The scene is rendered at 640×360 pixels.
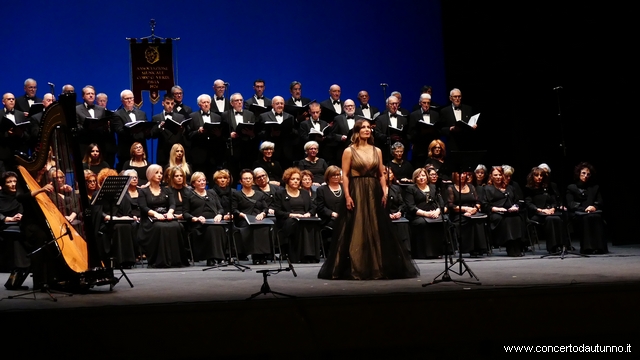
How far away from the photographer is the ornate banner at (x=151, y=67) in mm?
11344

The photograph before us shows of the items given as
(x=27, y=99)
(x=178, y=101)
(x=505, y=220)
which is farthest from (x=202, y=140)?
(x=505, y=220)

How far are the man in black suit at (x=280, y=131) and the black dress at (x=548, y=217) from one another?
123 inches

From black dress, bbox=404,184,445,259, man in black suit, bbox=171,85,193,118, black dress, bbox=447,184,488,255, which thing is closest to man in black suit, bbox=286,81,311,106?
man in black suit, bbox=171,85,193,118

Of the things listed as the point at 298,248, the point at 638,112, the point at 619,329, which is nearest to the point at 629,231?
the point at 638,112

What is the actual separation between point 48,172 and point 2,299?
1.02 metres

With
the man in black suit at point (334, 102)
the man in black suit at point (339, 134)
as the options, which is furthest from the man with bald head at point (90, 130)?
the man in black suit at point (334, 102)

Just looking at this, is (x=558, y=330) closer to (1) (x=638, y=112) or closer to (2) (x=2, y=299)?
(2) (x=2, y=299)

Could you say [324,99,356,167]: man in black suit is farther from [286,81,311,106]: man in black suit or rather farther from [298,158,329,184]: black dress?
[286,81,311,106]: man in black suit

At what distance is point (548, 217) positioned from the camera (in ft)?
31.5

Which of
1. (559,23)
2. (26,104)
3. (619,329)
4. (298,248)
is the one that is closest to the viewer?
(619,329)

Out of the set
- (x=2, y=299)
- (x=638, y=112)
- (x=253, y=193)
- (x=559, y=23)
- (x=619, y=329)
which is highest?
(x=559, y=23)

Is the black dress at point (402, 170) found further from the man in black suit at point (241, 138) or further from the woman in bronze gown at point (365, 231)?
the woman in bronze gown at point (365, 231)

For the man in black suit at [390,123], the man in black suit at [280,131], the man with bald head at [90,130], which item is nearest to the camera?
the man with bald head at [90,130]

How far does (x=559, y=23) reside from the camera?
1109 cm
